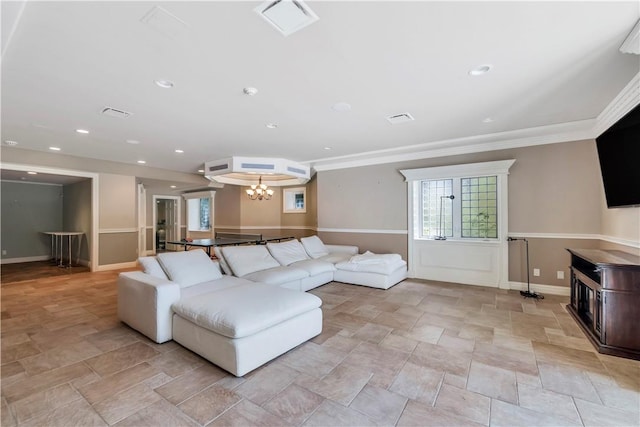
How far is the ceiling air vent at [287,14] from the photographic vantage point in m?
1.71

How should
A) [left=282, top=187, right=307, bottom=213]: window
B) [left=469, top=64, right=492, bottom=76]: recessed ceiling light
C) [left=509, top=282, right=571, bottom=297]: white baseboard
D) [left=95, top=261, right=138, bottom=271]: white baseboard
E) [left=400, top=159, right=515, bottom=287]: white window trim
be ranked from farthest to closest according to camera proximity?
[left=282, top=187, right=307, bottom=213]: window, [left=95, top=261, right=138, bottom=271]: white baseboard, [left=400, top=159, right=515, bottom=287]: white window trim, [left=509, top=282, right=571, bottom=297]: white baseboard, [left=469, top=64, right=492, bottom=76]: recessed ceiling light

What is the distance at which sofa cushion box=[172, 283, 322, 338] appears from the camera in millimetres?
2215

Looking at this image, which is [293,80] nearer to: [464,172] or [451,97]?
[451,97]

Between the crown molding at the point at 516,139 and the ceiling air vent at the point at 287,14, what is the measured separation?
10.3 ft

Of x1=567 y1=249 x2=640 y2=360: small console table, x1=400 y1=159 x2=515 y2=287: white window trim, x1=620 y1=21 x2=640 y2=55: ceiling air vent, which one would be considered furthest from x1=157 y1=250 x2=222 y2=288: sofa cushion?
x1=620 y1=21 x2=640 y2=55: ceiling air vent

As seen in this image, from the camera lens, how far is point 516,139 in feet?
15.2

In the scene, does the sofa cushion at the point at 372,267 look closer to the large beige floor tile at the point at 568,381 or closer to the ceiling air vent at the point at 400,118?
the ceiling air vent at the point at 400,118

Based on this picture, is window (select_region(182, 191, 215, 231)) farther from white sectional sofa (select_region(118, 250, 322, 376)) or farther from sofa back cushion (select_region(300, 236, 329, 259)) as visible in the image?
white sectional sofa (select_region(118, 250, 322, 376))

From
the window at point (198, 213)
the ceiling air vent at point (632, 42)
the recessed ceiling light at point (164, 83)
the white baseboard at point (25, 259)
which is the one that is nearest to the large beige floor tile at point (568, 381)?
the ceiling air vent at point (632, 42)

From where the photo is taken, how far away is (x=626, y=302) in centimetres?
→ 249

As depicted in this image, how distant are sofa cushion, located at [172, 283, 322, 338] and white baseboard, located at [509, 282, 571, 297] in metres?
3.86

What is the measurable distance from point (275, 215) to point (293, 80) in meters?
6.58

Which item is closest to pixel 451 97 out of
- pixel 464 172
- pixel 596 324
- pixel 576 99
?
pixel 576 99

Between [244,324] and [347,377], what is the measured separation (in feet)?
3.02
